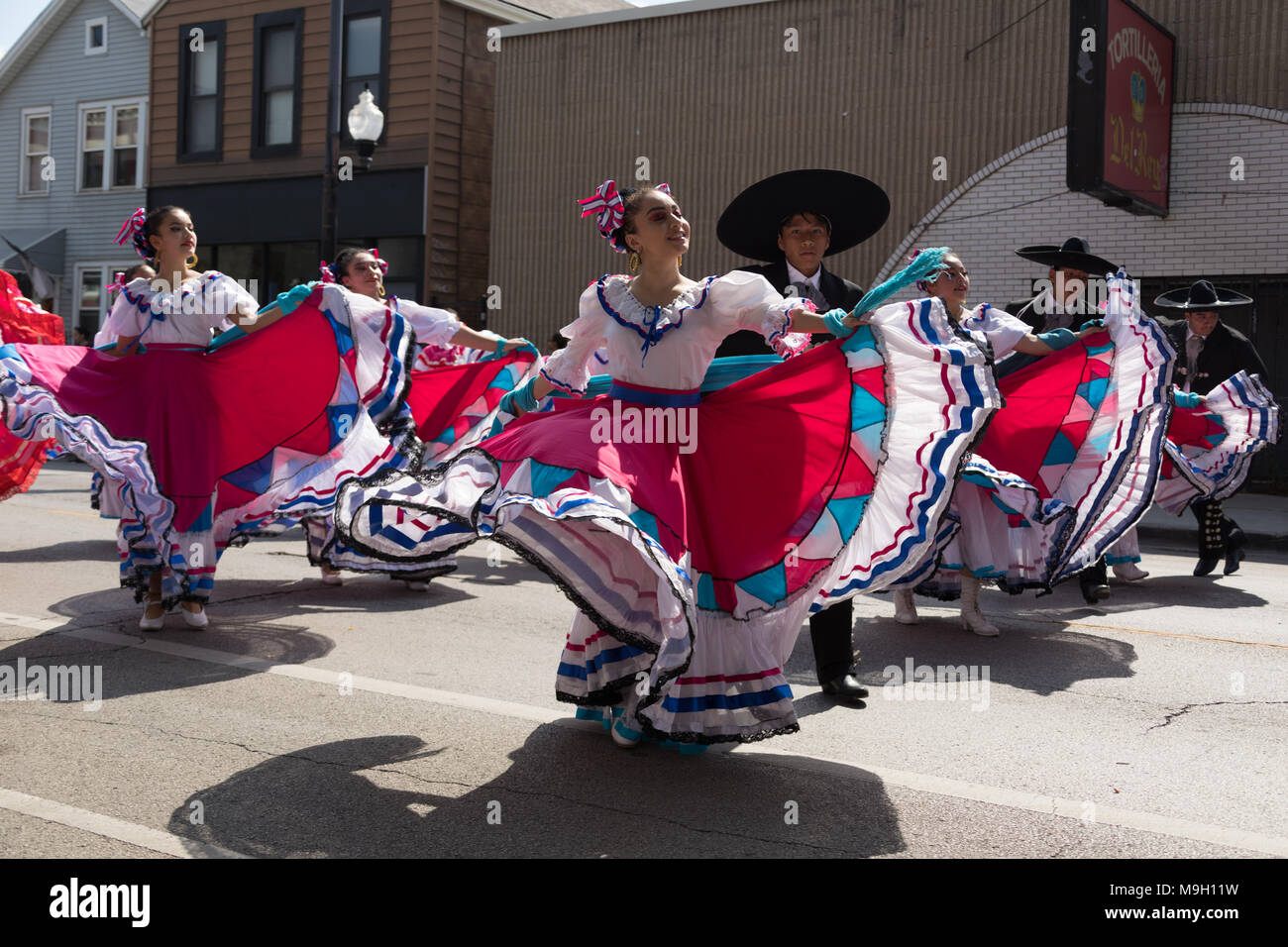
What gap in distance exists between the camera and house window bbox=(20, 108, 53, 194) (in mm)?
27328

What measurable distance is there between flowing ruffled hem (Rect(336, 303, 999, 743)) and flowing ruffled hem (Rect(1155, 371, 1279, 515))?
538 cm

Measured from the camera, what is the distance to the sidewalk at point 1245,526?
12.1 m

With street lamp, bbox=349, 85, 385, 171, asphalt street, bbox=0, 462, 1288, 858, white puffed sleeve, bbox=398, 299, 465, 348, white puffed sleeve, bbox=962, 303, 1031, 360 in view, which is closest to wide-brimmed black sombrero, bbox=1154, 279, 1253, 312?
asphalt street, bbox=0, 462, 1288, 858

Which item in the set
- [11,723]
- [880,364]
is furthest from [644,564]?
[11,723]

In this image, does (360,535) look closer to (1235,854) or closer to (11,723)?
(11,723)

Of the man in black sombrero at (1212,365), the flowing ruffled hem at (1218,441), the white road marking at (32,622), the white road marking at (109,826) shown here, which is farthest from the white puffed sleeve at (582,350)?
the man in black sombrero at (1212,365)

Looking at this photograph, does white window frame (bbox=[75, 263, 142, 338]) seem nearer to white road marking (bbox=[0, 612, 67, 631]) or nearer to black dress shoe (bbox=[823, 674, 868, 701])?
white road marking (bbox=[0, 612, 67, 631])

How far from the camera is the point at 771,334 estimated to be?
4609 mm

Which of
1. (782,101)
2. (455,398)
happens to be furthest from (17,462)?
(782,101)

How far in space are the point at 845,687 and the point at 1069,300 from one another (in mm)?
3378

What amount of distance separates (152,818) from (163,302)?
3.70 meters

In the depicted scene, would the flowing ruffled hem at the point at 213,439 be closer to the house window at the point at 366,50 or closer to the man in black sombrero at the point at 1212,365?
the man in black sombrero at the point at 1212,365

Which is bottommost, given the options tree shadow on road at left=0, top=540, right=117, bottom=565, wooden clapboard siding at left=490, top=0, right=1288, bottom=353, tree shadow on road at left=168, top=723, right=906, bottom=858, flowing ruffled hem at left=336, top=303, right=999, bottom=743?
tree shadow on road at left=168, top=723, right=906, bottom=858

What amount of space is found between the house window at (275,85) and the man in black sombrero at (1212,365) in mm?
17568
